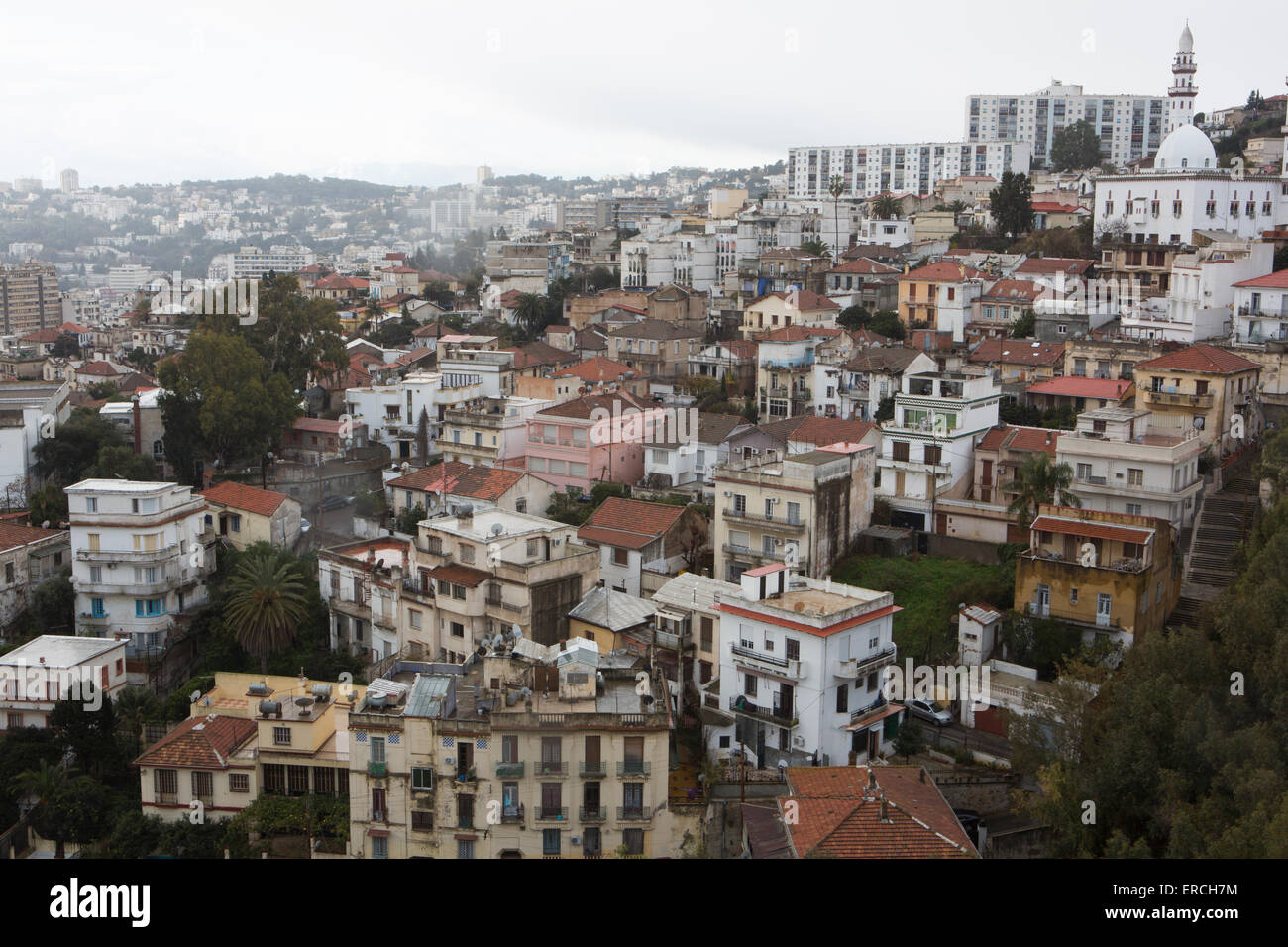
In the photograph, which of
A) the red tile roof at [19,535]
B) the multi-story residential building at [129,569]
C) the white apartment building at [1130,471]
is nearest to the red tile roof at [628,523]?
the white apartment building at [1130,471]

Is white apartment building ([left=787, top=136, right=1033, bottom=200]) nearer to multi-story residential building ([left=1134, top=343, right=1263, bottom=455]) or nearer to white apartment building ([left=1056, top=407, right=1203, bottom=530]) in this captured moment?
multi-story residential building ([left=1134, top=343, right=1263, bottom=455])

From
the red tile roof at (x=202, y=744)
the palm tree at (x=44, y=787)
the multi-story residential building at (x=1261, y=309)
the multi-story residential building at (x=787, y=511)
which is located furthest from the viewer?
the multi-story residential building at (x=1261, y=309)

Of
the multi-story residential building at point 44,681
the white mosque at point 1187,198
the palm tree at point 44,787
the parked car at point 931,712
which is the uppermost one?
the white mosque at point 1187,198

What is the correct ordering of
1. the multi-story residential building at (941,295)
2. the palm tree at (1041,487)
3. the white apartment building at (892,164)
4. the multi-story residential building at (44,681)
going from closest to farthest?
the multi-story residential building at (44,681) < the palm tree at (1041,487) < the multi-story residential building at (941,295) < the white apartment building at (892,164)

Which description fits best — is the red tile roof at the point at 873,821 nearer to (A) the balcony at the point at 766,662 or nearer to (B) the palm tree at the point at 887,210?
(A) the balcony at the point at 766,662

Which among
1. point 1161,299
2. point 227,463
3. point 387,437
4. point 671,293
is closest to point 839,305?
point 671,293

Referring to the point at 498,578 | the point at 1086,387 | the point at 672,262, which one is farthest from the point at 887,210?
the point at 498,578
